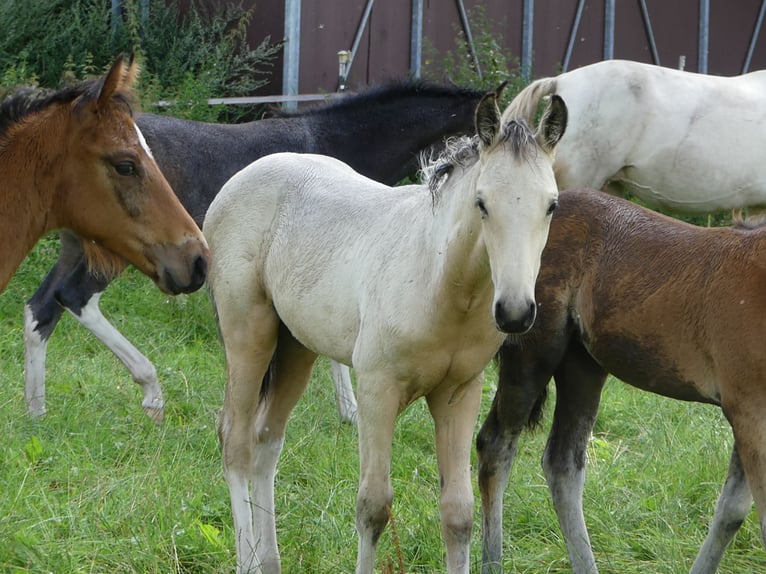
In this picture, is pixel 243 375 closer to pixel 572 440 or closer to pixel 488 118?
pixel 572 440

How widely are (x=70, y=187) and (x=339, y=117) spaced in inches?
144

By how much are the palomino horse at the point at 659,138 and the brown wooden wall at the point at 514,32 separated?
3035mm

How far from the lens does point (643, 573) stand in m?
4.09

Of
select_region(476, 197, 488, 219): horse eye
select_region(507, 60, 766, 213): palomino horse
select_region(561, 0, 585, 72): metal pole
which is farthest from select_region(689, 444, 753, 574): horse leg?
select_region(561, 0, 585, 72): metal pole

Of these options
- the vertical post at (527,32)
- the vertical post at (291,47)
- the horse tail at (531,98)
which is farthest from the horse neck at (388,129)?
the vertical post at (527,32)

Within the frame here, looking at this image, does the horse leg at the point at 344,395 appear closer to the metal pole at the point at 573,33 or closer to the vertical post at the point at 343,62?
the vertical post at the point at 343,62

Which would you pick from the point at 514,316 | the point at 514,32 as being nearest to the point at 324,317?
the point at 514,316

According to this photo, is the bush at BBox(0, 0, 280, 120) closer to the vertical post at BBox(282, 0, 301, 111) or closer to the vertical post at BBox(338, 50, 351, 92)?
the vertical post at BBox(282, 0, 301, 111)

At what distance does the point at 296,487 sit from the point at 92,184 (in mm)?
1856

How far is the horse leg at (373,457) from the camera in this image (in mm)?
3615

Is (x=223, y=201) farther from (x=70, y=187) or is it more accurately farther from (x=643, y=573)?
(x=643, y=573)

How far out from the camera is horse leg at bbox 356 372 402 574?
11.9 feet

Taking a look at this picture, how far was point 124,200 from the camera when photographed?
3619 mm

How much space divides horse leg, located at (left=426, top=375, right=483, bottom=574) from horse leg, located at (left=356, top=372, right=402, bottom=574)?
0.20m
